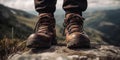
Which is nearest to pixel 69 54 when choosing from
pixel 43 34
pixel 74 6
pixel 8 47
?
pixel 43 34

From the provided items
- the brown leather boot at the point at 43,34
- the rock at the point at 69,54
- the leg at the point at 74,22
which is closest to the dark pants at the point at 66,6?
the leg at the point at 74,22

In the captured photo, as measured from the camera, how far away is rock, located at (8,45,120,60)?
15.0 feet

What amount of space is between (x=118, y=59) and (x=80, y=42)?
80 centimetres

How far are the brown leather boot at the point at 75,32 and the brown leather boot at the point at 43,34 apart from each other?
309mm

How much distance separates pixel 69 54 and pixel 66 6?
100 cm

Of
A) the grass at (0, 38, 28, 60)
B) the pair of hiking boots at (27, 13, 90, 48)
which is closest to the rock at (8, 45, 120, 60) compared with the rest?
the pair of hiking boots at (27, 13, 90, 48)

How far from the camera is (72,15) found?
501 centimetres

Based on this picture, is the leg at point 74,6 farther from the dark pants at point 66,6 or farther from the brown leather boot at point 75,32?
the brown leather boot at point 75,32

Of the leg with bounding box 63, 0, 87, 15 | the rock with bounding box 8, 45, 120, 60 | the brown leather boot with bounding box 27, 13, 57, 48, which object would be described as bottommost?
the rock with bounding box 8, 45, 120, 60

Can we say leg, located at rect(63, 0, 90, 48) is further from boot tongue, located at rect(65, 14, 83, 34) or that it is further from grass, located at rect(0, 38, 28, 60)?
grass, located at rect(0, 38, 28, 60)

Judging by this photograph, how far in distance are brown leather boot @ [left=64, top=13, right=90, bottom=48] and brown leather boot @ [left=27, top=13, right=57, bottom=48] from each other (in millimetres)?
309

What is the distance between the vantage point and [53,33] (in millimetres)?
5301

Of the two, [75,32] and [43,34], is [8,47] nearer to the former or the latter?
[43,34]

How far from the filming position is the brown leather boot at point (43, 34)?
15.3ft
